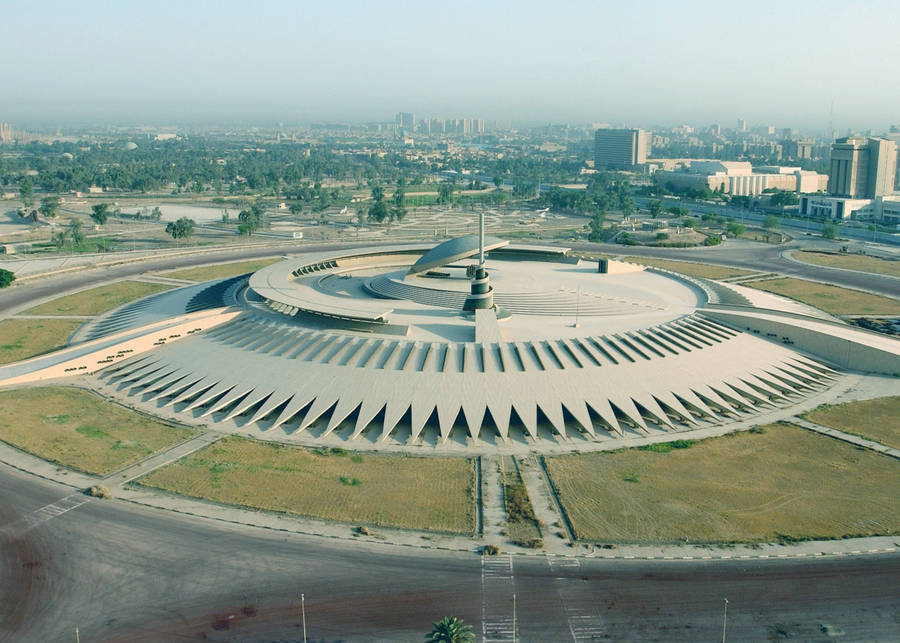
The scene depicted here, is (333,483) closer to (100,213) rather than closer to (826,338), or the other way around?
(826,338)

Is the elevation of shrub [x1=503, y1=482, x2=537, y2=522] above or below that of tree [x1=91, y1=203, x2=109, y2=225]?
below

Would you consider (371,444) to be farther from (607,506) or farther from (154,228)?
(154,228)

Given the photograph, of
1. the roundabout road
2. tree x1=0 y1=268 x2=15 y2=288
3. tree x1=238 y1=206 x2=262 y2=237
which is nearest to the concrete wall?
the roundabout road

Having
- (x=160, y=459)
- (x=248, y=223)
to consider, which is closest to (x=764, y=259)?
(x=248, y=223)

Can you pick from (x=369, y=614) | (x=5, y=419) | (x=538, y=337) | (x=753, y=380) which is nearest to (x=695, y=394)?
(x=753, y=380)

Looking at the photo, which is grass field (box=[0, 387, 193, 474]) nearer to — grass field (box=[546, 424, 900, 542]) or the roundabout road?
the roundabout road

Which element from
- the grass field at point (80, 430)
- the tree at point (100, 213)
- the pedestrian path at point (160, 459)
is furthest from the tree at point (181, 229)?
the pedestrian path at point (160, 459)

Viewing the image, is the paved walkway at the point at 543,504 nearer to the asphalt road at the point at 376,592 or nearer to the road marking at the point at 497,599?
the asphalt road at the point at 376,592

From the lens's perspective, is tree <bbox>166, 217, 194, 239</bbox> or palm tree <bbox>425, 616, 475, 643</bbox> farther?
tree <bbox>166, 217, 194, 239</bbox>
